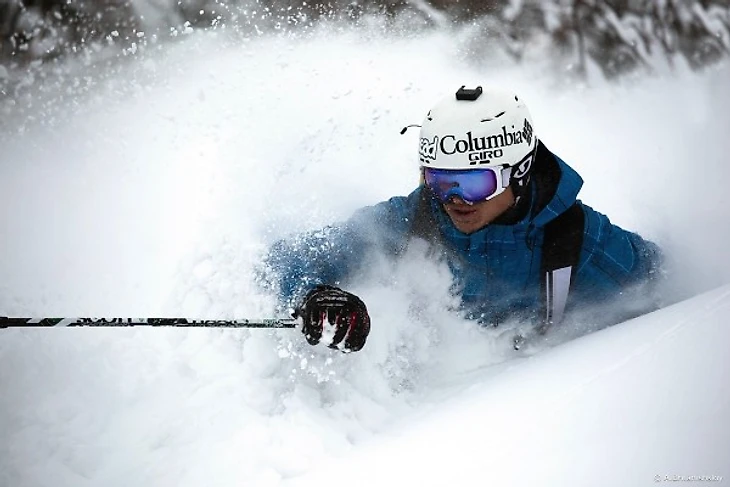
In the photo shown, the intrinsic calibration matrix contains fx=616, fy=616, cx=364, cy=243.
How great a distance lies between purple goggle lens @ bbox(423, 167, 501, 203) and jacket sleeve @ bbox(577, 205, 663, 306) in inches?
19.3

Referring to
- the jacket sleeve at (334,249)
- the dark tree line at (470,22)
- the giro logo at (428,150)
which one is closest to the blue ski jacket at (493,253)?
the jacket sleeve at (334,249)

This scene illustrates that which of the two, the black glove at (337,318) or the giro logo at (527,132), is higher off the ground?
the giro logo at (527,132)

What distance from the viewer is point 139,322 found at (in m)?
1.95

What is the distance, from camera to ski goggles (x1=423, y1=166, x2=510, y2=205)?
2260 millimetres

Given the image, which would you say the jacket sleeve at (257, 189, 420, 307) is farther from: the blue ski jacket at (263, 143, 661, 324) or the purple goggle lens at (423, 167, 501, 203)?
the purple goggle lens at (423, 167, 501, 203)

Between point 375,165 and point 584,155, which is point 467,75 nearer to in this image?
point 584,155

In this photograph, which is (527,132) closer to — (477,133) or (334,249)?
(477,133)

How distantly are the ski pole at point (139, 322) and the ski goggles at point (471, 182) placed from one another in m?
0.75

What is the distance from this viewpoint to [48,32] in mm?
5805

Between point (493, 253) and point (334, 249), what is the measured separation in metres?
0.65

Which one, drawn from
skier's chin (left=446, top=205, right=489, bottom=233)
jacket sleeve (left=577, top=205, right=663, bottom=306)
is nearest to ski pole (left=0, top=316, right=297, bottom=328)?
skier's chin (left=446, top=205, right=489, bottom=233)

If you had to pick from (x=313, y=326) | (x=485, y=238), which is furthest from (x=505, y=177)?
(x=313, y=326)

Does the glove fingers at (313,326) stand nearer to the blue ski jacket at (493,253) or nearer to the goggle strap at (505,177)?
the blue ski jacket at (493,253)

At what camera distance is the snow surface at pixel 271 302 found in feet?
4.75
